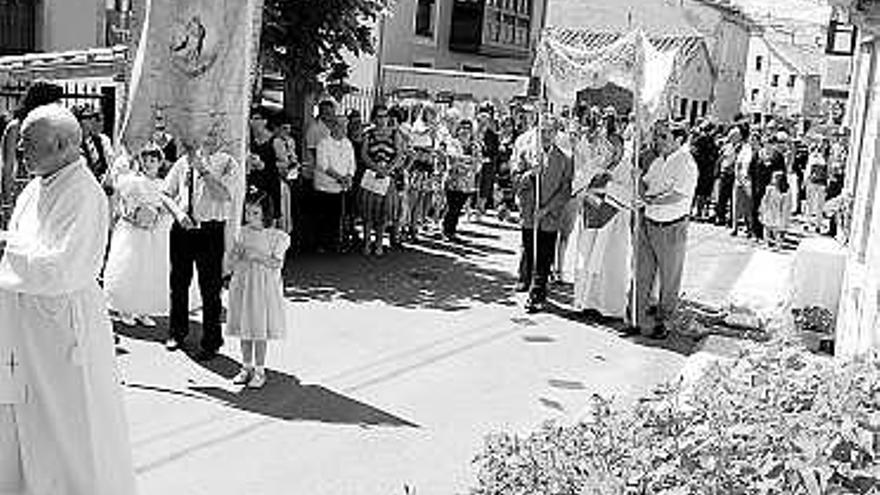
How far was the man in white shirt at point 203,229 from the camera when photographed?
27.5 feet

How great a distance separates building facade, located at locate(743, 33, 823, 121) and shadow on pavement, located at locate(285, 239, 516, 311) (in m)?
63.9

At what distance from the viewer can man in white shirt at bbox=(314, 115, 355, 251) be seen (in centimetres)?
Answer: 1330

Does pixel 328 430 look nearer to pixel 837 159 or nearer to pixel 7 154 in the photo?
pixel 7 154

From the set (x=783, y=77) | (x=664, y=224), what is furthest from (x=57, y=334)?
(x=783, y=77)

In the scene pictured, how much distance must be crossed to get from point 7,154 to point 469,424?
176 inches

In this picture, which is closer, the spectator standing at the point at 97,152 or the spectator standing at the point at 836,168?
the spectator standing at the point at 97,152

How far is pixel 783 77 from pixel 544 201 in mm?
74654

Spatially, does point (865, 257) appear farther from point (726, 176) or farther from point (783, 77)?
point (783, 77)

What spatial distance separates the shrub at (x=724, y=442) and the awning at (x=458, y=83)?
89.2 feet

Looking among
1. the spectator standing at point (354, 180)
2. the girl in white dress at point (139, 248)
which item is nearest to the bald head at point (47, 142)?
the girl in white dress at point (139, 248)

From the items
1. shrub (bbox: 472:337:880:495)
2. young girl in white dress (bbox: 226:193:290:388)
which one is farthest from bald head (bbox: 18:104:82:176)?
young girl in white dress (bbox: 226:193:290:388)

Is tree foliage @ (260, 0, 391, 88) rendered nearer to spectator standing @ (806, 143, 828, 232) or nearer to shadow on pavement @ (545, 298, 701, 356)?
shadow on pavement @ (545, 298, 701, 356)

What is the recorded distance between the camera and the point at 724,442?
2.88 metres

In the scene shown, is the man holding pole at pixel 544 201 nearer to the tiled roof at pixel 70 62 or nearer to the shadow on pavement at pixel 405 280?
the shadow on pavement at pixel 405 280
